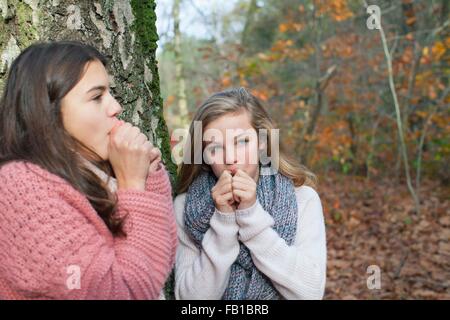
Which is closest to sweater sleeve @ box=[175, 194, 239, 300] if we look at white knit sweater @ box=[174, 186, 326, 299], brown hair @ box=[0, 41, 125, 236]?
white knit sweater @ box=[174, 186, 326, 299]

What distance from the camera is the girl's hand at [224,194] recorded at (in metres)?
1.80

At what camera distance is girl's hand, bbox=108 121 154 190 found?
1516 millimetres

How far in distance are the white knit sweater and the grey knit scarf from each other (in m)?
0.05

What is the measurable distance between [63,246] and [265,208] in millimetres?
902

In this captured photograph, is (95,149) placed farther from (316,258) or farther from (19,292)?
(316,258)

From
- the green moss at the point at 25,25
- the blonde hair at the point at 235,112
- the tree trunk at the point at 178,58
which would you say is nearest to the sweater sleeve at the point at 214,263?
the blonde hair at the point at 235,112

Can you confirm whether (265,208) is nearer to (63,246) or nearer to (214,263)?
(214,263)

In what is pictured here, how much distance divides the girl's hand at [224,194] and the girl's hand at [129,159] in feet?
1.18

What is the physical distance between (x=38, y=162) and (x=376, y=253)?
5892 millimetres

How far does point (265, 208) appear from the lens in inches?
77.1

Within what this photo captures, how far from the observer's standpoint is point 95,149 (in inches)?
60.9

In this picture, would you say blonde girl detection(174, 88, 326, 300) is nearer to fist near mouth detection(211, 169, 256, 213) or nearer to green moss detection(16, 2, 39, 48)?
fist near mouth detection(211, 169, 256, 213)

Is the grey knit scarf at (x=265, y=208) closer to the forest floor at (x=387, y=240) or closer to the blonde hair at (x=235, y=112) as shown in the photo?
the blonde hair at (x=235, y=112)

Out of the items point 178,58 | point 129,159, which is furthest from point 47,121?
point 178,58
